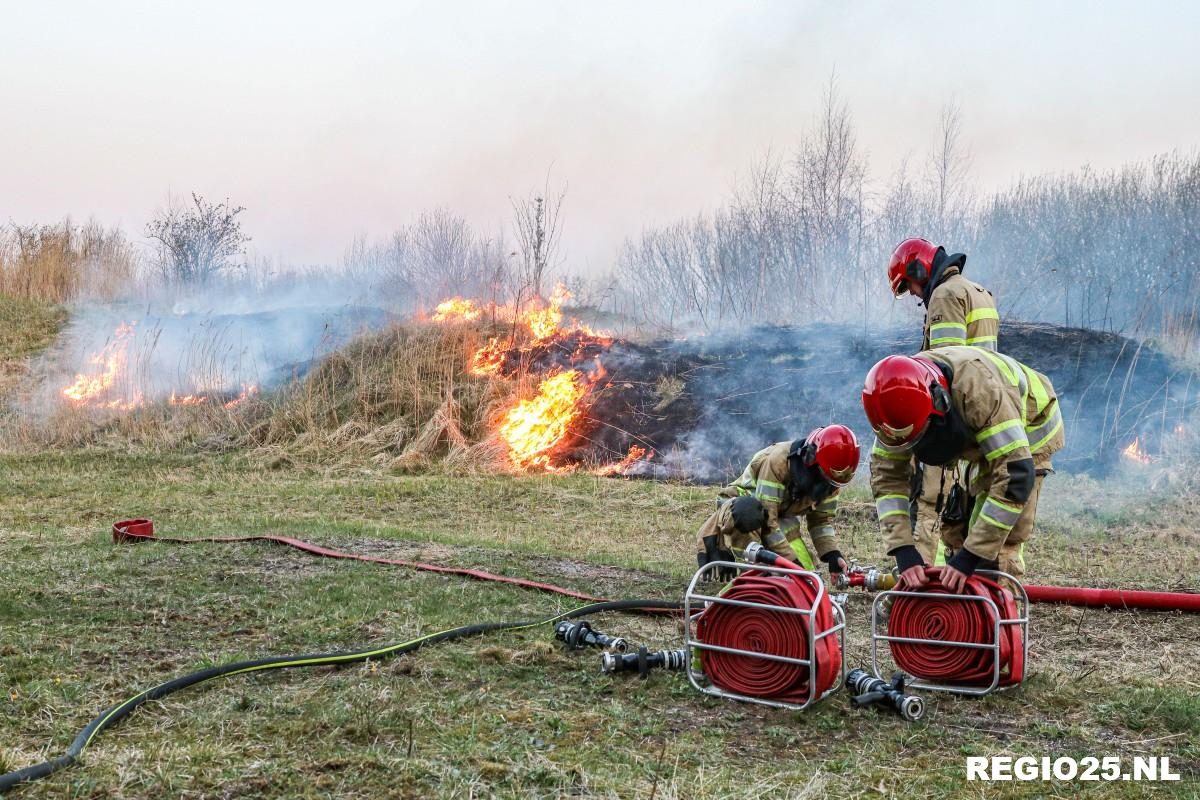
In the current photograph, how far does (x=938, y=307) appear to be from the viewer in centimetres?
591

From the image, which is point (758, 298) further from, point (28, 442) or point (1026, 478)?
point (1026, 478)

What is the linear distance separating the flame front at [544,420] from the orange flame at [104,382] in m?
7.38

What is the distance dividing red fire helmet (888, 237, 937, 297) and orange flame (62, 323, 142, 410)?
49.6ft

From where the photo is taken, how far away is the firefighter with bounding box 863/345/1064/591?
3857mm

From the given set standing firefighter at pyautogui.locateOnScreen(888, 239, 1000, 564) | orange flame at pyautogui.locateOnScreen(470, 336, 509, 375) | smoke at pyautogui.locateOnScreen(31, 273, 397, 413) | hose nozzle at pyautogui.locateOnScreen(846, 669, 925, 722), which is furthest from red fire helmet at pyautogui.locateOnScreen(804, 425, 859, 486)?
smoke at pyautogui.locateOnScreen(31, 273, 397, 413)

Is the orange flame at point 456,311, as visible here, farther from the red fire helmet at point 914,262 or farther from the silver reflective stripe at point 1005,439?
the silver reflective stripe at point 1005,439

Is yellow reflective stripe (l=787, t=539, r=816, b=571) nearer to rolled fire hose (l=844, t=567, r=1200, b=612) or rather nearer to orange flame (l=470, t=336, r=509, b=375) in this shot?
rolled fire hose (l=844, t=567, r=1200, b=612)

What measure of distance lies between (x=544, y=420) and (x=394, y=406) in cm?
270

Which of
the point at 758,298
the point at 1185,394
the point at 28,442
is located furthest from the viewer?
the point at 758,298

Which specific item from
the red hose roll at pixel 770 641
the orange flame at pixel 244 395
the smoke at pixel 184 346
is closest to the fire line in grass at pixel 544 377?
the smoke at pixel 184 346

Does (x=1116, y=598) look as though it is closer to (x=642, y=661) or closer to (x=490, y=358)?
(x=642, y=661)

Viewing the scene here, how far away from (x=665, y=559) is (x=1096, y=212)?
1770 cm

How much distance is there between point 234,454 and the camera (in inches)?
585

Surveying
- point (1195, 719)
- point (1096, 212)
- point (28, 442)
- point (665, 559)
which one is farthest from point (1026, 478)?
point (1096, 212)
